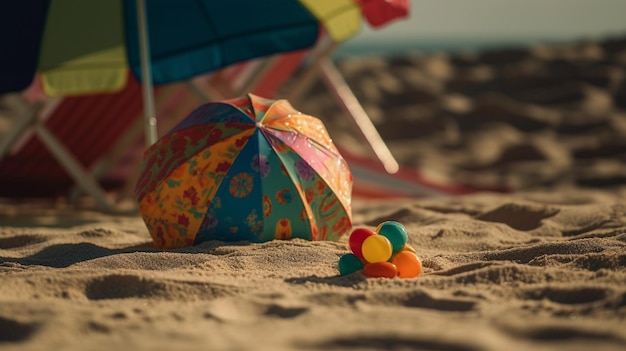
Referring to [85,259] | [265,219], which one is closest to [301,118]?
[265,219]

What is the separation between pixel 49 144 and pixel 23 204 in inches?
24.8

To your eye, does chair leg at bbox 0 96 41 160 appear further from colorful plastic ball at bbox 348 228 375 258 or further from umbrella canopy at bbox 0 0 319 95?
colorful plastic ball at bbox 348 228 375 258

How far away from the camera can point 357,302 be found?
6.68 feet

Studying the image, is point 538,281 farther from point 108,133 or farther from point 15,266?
point 108,133

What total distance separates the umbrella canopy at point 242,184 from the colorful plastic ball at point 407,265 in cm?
52

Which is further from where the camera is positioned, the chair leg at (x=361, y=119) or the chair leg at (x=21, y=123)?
the chair leg at (x=361, y=119)

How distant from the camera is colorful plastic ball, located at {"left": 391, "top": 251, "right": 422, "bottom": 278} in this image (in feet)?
7.97

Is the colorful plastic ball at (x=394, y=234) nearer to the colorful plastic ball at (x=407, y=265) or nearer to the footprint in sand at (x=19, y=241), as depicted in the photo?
the colorful plastic ball at (x=407, y=265)

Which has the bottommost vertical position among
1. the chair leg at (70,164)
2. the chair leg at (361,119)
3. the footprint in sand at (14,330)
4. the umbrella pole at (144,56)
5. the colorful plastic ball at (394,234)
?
the footprint in sand at (14,330)

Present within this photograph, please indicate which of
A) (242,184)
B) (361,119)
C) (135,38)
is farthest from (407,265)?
(361,119)

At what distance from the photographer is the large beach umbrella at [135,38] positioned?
370cm

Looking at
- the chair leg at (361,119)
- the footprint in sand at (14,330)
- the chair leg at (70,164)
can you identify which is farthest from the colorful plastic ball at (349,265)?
the chair leg at (361,119)

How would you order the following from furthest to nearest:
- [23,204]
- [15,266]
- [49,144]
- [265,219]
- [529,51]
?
1. [529,51]
2. [23,204]
3. [49,144]
4. [265,219]
5. [15,266]

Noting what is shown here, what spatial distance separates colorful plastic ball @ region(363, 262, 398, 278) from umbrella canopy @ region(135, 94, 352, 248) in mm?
539
